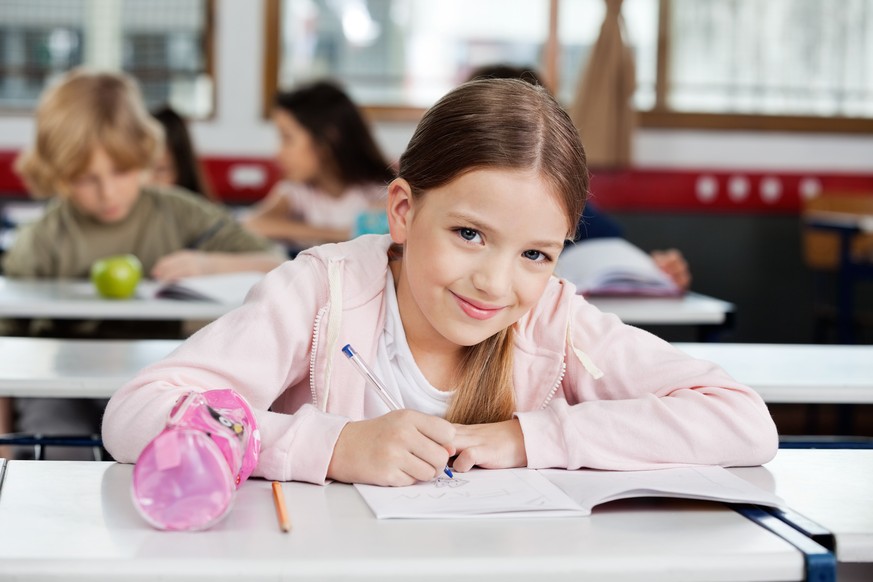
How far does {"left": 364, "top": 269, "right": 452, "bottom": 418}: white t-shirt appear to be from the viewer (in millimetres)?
1327

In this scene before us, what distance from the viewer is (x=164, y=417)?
1.09 metres

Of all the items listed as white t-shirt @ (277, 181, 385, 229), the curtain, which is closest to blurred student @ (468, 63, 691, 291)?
white t-shirt @ (277, 181, 385, 229)

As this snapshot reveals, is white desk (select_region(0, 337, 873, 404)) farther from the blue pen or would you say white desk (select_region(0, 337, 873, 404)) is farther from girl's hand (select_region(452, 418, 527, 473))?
girl's hand (select_region(452, 418, 527, 473))

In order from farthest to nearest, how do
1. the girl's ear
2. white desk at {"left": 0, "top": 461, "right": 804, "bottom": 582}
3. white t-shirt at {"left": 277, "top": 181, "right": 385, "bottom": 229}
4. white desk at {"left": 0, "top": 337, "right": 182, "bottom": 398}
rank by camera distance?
white t-shirt at {"left": 277, "top": 181, "right": 385, "bottom": 229} → white desk at {"left": 0, "top": 337, "right": 182, "bottom": 398} → the girl's ear → white desk at {"left": 0, "top": 461, "right": 804, "bottom": 582}

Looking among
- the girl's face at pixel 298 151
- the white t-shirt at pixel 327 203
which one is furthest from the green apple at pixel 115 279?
the girl's face at pixel 298 151

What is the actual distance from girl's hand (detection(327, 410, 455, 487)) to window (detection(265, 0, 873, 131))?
4.27 m

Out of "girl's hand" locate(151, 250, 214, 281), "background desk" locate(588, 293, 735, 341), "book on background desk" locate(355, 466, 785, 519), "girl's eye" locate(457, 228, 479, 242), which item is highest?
"girl's eye" locate(457, 228, 479, 242)

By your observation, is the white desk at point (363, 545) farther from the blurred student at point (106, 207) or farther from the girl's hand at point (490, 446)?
the blurred student at point (106, 207)

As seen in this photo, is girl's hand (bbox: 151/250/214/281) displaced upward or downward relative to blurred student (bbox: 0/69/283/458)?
downward

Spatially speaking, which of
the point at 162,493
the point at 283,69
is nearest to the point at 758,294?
the point at 283,69

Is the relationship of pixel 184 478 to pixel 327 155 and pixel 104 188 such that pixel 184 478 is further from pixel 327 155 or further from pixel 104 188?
pixel 327 155

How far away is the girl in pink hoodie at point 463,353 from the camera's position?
3.66ft

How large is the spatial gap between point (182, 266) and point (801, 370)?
1.46 m

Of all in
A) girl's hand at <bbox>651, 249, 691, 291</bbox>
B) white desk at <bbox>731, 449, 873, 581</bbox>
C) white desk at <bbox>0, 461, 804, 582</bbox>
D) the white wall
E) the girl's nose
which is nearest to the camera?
white desk at <bbox>0, 461, 804, 582</bbox>
